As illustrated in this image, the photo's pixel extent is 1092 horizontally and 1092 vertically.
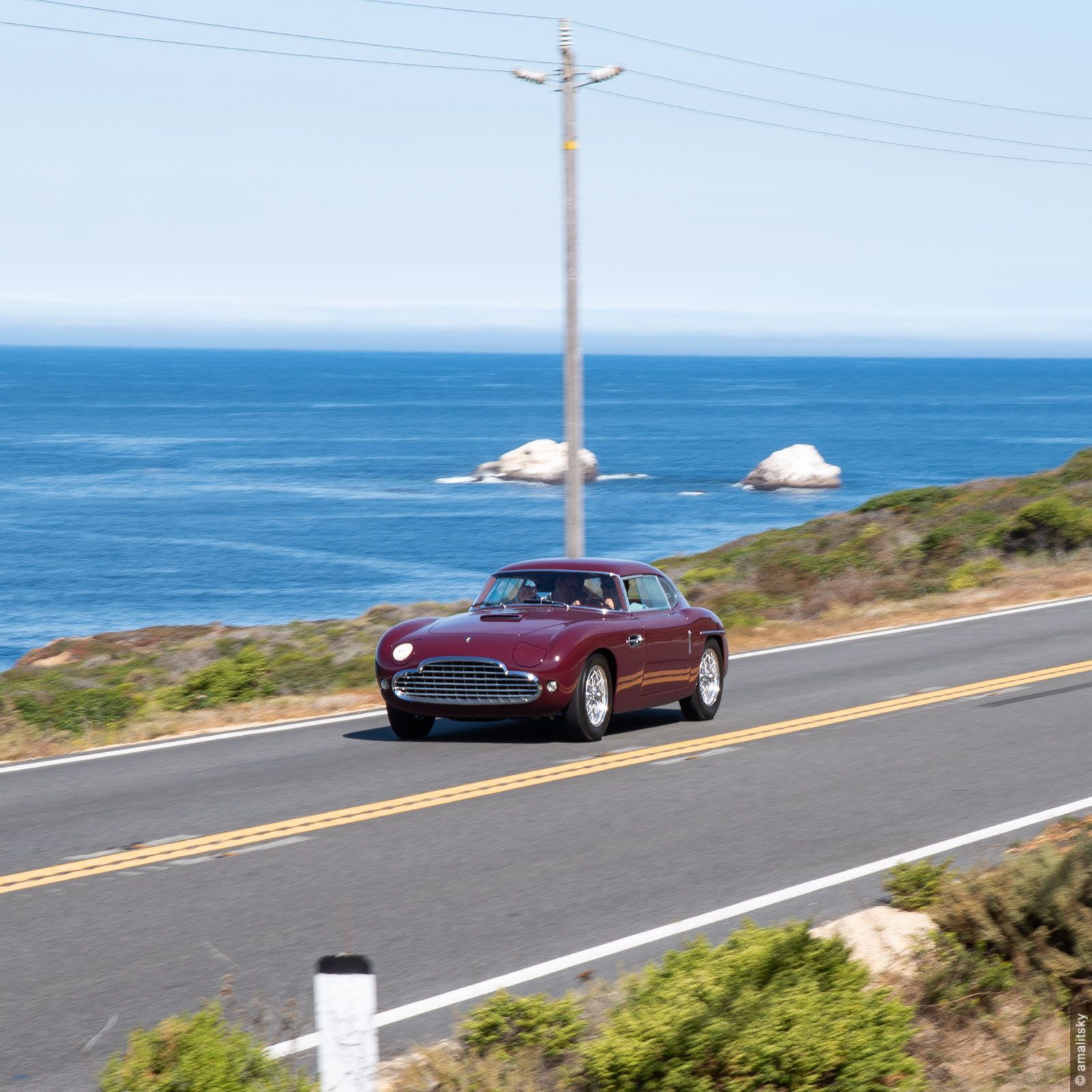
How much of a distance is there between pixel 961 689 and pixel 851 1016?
11.6 meters

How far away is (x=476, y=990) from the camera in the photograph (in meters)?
6.71

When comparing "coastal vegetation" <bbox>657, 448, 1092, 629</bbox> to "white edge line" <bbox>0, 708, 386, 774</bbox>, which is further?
"coastal vegetation" <bbox>657, 448, 1092, 629</bbox>

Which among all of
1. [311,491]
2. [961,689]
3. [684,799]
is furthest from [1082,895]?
[311,491]

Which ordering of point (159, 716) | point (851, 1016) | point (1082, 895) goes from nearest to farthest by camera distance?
point (851, 1016), point (1082, 895), point (159, 716)

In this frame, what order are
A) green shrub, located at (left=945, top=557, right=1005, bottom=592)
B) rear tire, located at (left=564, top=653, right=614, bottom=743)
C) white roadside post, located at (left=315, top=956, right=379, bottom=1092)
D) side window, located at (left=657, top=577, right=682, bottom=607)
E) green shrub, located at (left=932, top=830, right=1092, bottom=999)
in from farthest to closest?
green shrub, located at (left=945, top=557, right=1005, bottom=592) < side window, located at (left=657, top=577, right=682, bottom=607) < rear tire, located at (left=564, top=653, right=614, bottom=743) < green shrub, located at (left=932, top=830, right=1092, bottom=999) < white roadside post, located at (left=315, top=956, right=379, bottom=1092)

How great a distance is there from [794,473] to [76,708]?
90542 mm

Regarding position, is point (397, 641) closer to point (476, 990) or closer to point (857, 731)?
point (857, 731)

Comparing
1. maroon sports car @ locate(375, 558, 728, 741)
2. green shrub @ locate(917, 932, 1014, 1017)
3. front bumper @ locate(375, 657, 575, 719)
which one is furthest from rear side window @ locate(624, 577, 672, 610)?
green shrub @ locate(917, 932, 1014, 1017)

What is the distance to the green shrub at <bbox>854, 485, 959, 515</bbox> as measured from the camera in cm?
4438

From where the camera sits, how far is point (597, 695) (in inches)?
531

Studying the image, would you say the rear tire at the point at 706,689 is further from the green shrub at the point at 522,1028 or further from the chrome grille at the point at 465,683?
the green shrub at the point at 522,1028

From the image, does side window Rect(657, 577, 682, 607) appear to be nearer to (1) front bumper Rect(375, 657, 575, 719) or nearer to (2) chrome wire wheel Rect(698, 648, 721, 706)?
A: (2) chrome wire wheel Rect(698, 648, 721, 706)

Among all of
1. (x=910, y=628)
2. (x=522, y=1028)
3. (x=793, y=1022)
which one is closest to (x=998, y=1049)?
(x=793, y=1022)

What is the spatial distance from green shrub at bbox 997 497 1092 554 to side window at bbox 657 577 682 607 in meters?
19.1
